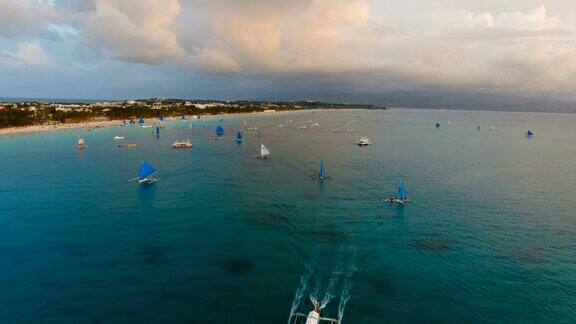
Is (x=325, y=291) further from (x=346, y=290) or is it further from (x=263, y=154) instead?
(x=263, y=154)

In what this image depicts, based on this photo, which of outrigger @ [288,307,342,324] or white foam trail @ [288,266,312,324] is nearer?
outrigger @ [288,307,342,324]

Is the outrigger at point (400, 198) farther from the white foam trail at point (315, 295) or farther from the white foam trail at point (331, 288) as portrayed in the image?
the white foam trail at point (315, 295)

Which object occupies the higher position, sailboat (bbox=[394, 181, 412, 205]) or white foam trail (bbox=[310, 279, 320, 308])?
sailboat (bbox=[394, 181, 412, 205])

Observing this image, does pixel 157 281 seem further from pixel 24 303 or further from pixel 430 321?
pixel 430 321

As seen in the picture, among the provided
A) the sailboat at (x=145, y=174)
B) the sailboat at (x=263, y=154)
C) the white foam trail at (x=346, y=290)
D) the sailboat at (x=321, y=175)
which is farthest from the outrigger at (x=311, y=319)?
the sailboat at (x=263, y=154)

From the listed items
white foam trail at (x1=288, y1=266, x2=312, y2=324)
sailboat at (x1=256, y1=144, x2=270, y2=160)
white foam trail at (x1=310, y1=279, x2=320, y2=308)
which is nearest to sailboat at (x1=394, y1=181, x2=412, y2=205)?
white foam trail at (x1=288, y1=266, x2=312, y2=324)

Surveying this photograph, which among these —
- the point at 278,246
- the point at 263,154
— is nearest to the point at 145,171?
the point at 263,154

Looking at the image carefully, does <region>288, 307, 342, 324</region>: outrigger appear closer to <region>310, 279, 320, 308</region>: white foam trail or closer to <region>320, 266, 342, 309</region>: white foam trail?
<region>310, 279, 320, 308</region>: white foam trail

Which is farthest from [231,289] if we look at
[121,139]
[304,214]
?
[121,139]

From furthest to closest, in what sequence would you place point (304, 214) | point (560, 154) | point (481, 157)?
1. point (560, 154)
2. point (481, 157)
3. point (304, 214)
